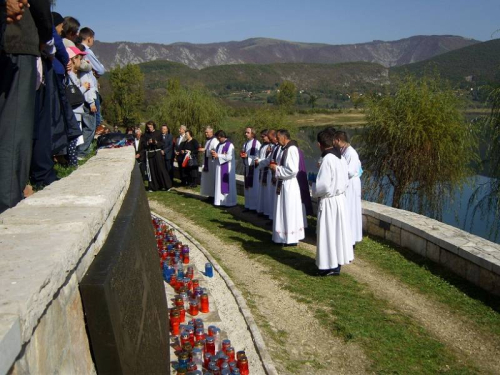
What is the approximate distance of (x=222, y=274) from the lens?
6.90m

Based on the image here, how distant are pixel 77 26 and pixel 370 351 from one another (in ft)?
15.5

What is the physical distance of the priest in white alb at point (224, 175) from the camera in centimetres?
1255

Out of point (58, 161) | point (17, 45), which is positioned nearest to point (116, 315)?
point (17, 45)

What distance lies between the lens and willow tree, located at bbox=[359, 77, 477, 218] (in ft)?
44.0

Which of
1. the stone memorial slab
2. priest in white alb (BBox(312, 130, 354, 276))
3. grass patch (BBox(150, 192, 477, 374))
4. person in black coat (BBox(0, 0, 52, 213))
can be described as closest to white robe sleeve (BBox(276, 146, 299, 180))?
grass patch (BBox(150, 192, 477, 374))

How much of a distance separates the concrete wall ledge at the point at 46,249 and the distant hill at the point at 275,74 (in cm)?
15269

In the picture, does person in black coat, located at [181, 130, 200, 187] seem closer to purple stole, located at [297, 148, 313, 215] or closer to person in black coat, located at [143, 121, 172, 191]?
person in black coat, located at [143, 121, 172, 191]

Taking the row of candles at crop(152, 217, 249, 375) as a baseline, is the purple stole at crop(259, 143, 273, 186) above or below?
above

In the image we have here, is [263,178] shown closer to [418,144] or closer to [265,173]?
[265,173]

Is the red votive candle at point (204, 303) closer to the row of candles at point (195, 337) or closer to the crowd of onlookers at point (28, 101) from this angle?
the row of candles at point (195, 337)

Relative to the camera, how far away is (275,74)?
7151 inches

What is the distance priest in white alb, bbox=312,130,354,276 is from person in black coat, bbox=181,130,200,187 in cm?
818

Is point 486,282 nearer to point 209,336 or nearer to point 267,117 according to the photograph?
point 209,336

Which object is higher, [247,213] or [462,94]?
[462,94]
